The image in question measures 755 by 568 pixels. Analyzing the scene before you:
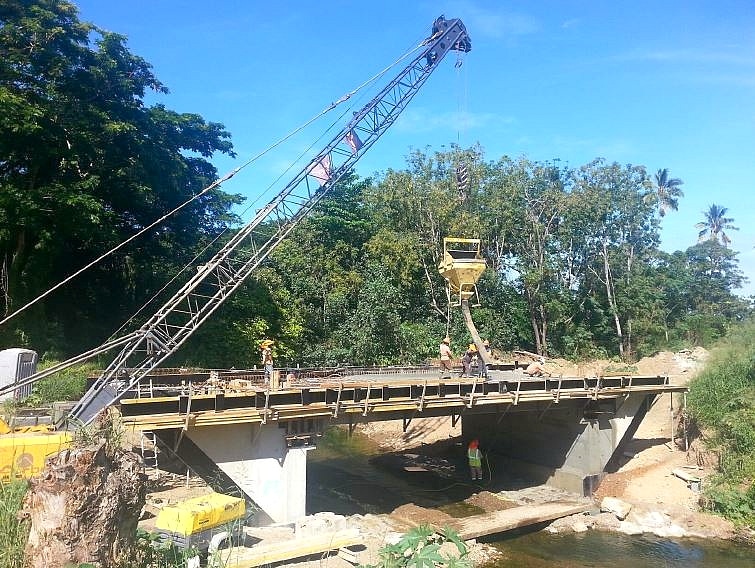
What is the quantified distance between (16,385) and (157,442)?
432cm

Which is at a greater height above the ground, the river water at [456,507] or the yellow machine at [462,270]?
the yellow machine at [462,270]

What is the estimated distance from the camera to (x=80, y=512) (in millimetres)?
4984

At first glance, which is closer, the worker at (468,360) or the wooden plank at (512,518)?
the wooden plank at (512,518)

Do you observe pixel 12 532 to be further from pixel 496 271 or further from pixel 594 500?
pixel 496 271

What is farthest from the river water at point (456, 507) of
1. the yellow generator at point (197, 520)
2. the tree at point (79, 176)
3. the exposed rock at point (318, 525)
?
the tree at point (79, 176)

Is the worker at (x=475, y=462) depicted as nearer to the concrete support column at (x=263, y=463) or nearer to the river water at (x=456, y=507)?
the river water at (x=456, y=507)

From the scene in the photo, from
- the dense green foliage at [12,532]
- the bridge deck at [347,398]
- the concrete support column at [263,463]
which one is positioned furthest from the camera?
the concrete support column at [263,463]

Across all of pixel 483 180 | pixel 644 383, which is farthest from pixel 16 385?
pixel 483 180

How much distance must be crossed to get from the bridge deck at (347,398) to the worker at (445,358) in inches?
26.6

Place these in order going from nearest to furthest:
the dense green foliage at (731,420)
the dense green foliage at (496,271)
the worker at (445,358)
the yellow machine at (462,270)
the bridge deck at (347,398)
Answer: the bridge deck at (347,398)
the dense green foliage at (731,420)
the yellow machine at (462,270)
the worker at (445,358)
the dense green foliage at (496,271)

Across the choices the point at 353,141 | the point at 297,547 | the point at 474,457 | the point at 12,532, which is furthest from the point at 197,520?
the point at 353,141

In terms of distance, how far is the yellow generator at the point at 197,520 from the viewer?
10.8 metres

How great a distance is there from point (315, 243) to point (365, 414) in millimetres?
29165

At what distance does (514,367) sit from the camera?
88.1 ft
